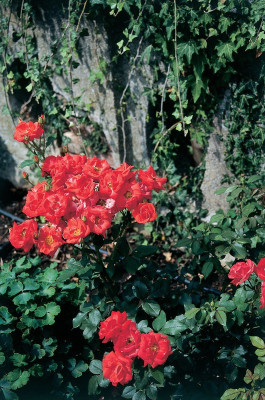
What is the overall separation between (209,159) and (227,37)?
0.77 metres

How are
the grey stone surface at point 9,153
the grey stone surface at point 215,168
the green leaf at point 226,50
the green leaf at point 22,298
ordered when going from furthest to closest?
1. the grey stone surface at point 9,153
2. the grey stone surface at point 215,168
3. the green leaf at point 226,50
4. the green leaf at point 22,298

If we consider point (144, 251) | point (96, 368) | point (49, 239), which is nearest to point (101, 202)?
point (49, 239)

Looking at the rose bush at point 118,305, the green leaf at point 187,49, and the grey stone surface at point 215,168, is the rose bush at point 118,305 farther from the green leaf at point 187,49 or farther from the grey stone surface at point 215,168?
the green leaf at point 187,49

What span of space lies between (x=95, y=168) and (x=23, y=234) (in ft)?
1.28

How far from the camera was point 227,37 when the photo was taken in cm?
232

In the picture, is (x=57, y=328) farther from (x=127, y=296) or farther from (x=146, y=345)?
(x=146, y=345)

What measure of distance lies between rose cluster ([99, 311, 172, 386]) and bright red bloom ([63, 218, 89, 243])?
1.05ft

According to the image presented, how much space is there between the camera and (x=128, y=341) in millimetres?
1631

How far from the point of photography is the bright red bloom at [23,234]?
1.74m

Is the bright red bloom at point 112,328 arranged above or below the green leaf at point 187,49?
below

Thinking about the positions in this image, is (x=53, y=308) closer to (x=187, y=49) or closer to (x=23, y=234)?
(x=23, y=234)

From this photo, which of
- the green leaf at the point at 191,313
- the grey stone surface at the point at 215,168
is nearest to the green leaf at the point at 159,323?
the green leaf at the point at 191,313

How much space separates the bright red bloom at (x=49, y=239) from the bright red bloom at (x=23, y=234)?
3 centimetres

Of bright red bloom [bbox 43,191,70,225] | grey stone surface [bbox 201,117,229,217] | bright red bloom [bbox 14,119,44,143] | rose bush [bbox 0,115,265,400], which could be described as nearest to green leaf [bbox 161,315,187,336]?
rose bush [bbox 0,115,265,400]
